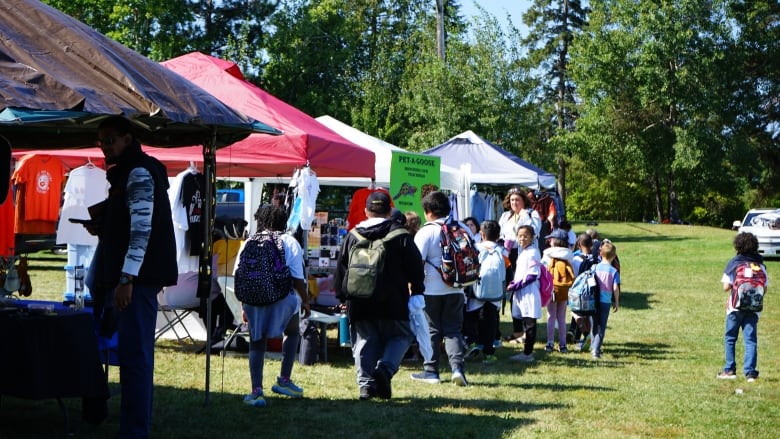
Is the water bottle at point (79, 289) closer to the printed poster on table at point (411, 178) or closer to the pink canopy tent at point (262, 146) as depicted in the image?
the pink canopy tent at point (262, 146)

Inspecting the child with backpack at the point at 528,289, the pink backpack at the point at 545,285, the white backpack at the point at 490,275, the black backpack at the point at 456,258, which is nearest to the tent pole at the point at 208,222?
the black backpack at the point at 456,258

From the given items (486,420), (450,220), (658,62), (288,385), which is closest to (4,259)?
(288,385)

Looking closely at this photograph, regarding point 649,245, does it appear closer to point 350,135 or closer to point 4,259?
point 350,135

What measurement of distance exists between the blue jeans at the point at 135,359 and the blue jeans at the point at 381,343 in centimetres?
231

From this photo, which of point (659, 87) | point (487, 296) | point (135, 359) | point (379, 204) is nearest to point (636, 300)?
point (487, 296)

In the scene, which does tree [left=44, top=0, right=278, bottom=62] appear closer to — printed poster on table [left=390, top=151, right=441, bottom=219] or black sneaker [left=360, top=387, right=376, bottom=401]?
printed poster on table [left=390, top=151, right=441, bottom=219]

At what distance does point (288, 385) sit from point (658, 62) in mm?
38755

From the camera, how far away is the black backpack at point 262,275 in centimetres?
702

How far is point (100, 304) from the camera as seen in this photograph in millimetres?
6352

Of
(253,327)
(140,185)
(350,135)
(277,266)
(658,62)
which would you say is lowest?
(253,327)

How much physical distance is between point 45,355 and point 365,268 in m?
2.57

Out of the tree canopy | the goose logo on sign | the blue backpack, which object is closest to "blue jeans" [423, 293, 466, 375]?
the blue backpack

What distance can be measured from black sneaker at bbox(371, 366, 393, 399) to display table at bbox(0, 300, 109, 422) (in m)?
2.47

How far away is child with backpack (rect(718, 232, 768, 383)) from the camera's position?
27.9 feet
